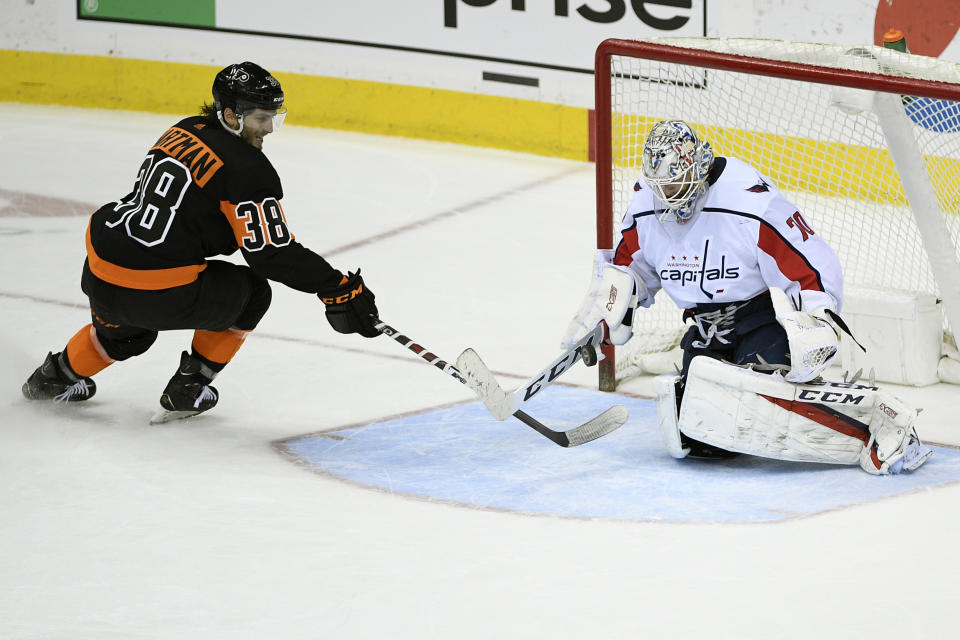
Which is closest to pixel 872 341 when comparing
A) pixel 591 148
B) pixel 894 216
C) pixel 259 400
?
pixel 894 216

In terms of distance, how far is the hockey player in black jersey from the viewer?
144 inches

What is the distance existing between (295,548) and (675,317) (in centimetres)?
195

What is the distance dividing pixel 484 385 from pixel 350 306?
38 cm

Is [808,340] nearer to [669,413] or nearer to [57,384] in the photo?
[669,413]

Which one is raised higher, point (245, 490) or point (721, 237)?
point (721, 237)

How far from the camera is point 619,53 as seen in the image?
4.23 m

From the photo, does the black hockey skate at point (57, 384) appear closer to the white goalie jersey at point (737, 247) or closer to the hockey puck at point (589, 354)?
the hockey puck at point (589, 354)

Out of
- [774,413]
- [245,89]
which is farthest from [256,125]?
[774,413]

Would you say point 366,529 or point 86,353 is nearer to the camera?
point 366,529

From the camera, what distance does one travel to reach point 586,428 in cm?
390

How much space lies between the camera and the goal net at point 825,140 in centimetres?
397

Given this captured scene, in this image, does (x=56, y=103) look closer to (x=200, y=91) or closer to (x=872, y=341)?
(x=200, y=91)

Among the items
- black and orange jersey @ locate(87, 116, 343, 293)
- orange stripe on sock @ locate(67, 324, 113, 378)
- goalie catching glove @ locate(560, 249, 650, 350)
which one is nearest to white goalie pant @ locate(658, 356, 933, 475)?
goalie catching glove @ locate(560, 249, 650, 350)

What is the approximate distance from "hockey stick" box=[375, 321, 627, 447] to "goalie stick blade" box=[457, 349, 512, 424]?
1.1 inches
